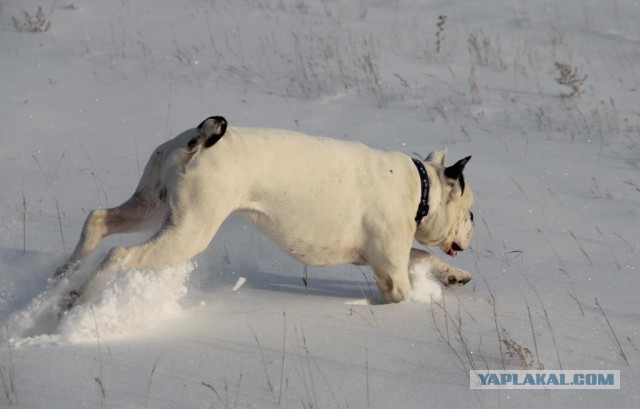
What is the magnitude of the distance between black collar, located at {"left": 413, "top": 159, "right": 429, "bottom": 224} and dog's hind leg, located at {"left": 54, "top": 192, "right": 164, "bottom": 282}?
5.20 feet

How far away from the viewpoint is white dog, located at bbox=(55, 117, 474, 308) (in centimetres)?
464

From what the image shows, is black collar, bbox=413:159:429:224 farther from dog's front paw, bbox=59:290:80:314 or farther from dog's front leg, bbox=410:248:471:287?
dog's front paw, bbox=59:290:80:314

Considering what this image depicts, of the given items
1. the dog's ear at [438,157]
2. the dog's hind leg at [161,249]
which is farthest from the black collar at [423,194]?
the dog's hind leg at [161,249]

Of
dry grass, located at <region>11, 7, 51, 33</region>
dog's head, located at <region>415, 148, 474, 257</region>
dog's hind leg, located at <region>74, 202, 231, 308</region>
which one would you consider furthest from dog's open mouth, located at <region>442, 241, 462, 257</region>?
dry grass, located at <region>11, 7, 51, 33</region>

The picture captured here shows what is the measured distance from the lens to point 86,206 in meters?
7.10

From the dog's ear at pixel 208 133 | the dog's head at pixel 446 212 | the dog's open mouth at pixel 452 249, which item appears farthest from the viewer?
the dog's open mouth at pixel 452 249

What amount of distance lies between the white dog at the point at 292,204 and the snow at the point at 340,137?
11.0 inches

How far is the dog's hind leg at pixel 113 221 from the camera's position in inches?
199

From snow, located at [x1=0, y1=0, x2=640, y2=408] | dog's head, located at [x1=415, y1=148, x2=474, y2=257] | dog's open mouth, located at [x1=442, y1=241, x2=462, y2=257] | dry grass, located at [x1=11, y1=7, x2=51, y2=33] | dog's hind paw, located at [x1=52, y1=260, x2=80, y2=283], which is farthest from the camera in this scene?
dry grass, located at [x1=11, y1=7, x2=51, y2=33]

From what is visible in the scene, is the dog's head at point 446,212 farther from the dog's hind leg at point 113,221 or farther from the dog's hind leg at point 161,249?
the dog's hind leg at point 113,221

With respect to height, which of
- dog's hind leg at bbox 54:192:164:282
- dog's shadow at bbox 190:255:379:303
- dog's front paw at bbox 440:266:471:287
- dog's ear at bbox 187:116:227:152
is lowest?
dog's shadow at bbox 190:255:379:303

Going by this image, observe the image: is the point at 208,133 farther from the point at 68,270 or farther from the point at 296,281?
the point at 296,281

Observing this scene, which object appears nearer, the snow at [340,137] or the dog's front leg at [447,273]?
the snow at [340,137]

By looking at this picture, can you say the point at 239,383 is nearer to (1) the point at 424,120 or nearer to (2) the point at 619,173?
(2) the point at 619,173
